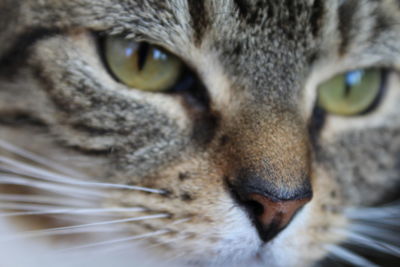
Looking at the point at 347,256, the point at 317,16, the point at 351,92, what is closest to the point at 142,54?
the point at 317,16

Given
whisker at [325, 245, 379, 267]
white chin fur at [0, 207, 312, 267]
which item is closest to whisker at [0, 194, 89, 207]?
white chin fur at [0, 207, 312, 267]

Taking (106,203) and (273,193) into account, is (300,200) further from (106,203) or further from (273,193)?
(106,203)

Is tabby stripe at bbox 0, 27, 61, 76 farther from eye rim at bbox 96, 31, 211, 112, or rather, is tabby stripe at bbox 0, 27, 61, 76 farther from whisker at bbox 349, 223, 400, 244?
whisker at bbox 349, 223, 400, 244

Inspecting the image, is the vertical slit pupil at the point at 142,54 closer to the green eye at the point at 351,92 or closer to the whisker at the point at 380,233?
the green eye at the point at 351,92

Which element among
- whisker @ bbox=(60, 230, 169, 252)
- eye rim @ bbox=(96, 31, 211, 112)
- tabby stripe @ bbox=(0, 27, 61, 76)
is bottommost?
whisker @ bbox=(60, 230, 169, 252)

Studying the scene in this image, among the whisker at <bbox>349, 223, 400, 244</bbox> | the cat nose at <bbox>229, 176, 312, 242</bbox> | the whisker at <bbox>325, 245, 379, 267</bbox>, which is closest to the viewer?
the cat nose at <bbox>229, 176, 312, 242</bbox>

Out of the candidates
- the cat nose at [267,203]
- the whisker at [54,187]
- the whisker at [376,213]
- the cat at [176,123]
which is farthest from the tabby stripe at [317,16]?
the whisker at [54,187]

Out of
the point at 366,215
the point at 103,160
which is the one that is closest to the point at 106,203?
the point at 103,160
